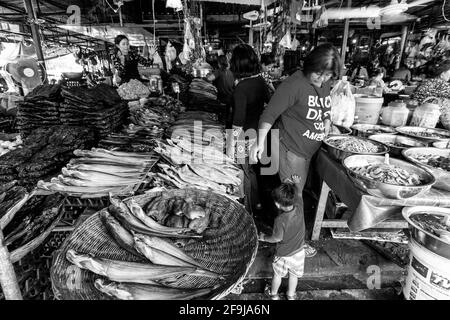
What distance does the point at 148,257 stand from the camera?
59.5 inches

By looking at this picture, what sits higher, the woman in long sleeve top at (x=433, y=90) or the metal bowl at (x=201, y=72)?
the metal bowl at (x=201, y=72)

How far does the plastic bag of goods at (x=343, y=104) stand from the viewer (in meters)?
3.03

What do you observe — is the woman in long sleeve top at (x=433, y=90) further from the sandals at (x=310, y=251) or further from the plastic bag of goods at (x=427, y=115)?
the sandals at (x=310, y=251)

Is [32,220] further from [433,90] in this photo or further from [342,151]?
[433,90]

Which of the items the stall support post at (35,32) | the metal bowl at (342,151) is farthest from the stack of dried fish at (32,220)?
the stall support post at (35,32)

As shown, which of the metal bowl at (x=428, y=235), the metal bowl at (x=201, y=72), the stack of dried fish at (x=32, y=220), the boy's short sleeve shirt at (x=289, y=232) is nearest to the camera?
the stack of dried fish at (x=32, y=220)

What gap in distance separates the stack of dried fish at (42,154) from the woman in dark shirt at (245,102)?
176 centimetres

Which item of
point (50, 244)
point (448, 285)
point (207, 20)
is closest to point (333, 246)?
point (448, 285)

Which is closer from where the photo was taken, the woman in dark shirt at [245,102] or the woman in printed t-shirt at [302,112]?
the woman in printed t-shirt at [302,112]

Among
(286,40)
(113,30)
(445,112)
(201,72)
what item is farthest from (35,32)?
(113,30)

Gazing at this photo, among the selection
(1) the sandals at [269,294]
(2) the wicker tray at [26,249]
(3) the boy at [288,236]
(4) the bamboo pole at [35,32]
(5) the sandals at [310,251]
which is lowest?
(1) the sandals at [269,294]

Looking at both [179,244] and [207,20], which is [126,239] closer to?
[179,244]

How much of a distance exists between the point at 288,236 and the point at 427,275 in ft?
3.45

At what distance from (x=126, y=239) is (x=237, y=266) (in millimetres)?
759
